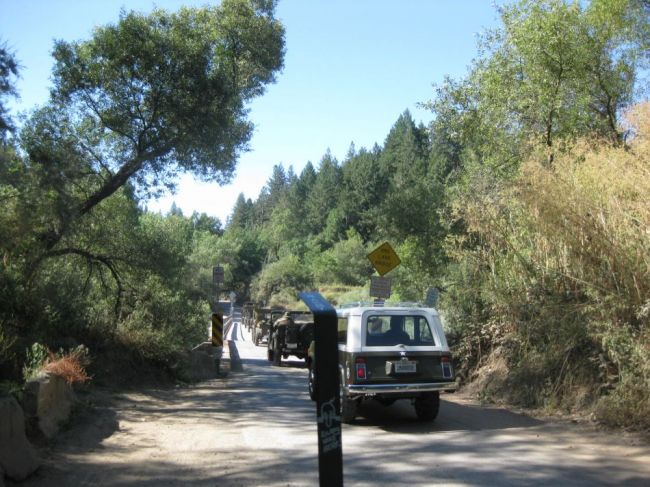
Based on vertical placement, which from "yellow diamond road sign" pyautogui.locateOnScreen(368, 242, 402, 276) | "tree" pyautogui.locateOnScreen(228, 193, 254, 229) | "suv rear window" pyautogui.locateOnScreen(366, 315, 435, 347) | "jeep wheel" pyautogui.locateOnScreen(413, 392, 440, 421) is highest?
"tree" pyautogui.locateOnScreen(228, 193, 254, 229)

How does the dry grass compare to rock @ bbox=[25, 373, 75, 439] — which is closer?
rock @ bbox=[25, 373, 75, 439]

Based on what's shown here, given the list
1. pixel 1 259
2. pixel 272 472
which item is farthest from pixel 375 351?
pixel 1 259

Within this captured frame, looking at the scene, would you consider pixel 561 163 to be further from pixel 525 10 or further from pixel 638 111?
pixel 525 10

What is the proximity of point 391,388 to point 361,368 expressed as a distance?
0.54m

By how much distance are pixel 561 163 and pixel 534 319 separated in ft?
10.1

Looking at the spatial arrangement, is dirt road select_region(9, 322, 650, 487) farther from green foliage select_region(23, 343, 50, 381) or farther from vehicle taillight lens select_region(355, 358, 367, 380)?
green foliage select_region(23, 343, 50, 381)

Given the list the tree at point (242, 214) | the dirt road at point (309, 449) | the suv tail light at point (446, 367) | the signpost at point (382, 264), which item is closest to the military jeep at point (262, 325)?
the signpost at point (382, 264)

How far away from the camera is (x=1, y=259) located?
11352mm

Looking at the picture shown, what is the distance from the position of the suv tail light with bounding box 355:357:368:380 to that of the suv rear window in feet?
1.60

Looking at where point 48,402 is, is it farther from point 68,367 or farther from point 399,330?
point 399,330

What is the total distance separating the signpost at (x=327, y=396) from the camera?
9.57 feet

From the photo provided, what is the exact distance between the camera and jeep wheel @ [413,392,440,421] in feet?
31.7

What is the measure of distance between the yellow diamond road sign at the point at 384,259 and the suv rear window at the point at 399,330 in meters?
4.79

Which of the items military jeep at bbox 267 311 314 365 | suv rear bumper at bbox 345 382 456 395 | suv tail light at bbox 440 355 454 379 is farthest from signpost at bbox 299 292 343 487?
military jeep at bbox 267 311 314 365
